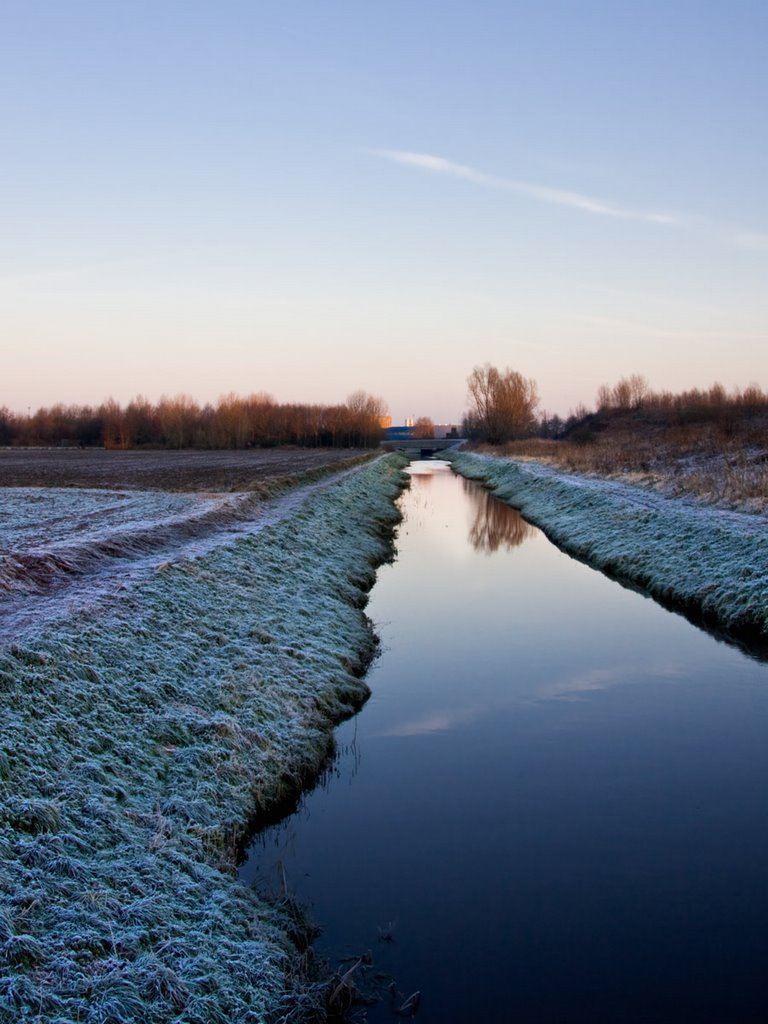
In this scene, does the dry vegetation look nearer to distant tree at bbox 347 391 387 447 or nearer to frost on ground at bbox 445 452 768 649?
frost on ground at bbox 445 452 768 649

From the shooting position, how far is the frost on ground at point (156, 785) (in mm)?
4254

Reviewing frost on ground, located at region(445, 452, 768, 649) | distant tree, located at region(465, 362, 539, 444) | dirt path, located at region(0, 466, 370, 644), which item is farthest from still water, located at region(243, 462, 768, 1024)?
distant tree, located at region(465, 362, 539, 444)

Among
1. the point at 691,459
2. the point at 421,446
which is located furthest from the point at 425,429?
the point at 691,459

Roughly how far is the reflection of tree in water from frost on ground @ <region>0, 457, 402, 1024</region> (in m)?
12.3

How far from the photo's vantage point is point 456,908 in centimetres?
556

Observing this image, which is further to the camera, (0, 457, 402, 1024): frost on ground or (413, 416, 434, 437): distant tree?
(413, 416, 434, 437): distant tree

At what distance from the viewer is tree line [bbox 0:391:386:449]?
111 metres

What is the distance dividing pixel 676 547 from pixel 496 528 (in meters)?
10.9

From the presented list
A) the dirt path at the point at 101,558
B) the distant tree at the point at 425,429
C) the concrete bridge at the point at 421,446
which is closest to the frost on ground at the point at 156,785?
the dirt path at the point at 101,558

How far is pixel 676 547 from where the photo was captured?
17859 millimetres

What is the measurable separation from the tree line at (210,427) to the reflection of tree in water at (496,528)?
3026 inches

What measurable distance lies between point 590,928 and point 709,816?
83.0 inches

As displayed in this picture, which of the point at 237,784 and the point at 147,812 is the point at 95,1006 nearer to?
the point at 147,812

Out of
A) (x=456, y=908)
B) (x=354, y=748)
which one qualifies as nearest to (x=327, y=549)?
(x=354, y=748)
